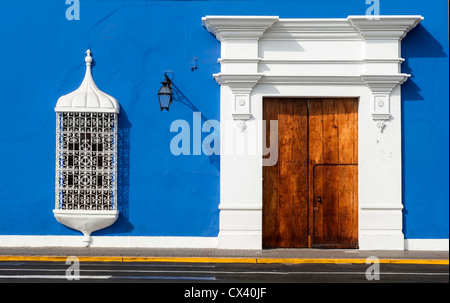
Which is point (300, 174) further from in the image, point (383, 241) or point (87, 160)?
point (87, 160)

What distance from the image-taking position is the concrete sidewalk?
35.7 feet

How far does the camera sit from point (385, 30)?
12031 mm

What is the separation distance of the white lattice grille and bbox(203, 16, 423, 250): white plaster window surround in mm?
2182

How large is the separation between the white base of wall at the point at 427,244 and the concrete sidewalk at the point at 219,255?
0.24m

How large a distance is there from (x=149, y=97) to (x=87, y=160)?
5.64 ft

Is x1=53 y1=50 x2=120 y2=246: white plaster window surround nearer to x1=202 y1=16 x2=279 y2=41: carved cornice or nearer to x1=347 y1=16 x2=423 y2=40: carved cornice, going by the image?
x1=202 y1=16 x2=279 y2=41: carved cornice

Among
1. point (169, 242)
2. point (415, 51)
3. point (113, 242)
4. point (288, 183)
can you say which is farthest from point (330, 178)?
point (113, 242)

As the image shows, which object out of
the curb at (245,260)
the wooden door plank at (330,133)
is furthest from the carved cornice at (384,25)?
the curb at (245,260)

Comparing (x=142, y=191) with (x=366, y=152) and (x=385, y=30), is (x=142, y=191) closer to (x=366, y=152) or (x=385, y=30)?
(x=366, y=152)

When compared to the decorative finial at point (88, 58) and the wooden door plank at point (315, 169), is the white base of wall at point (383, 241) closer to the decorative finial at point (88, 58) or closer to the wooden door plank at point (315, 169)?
the wooden door plank at point (315, 169)

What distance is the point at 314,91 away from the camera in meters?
12.1

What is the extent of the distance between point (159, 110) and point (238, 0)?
8.67 feet

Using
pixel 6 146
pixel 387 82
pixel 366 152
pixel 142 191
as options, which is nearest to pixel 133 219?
pixel 142 191
